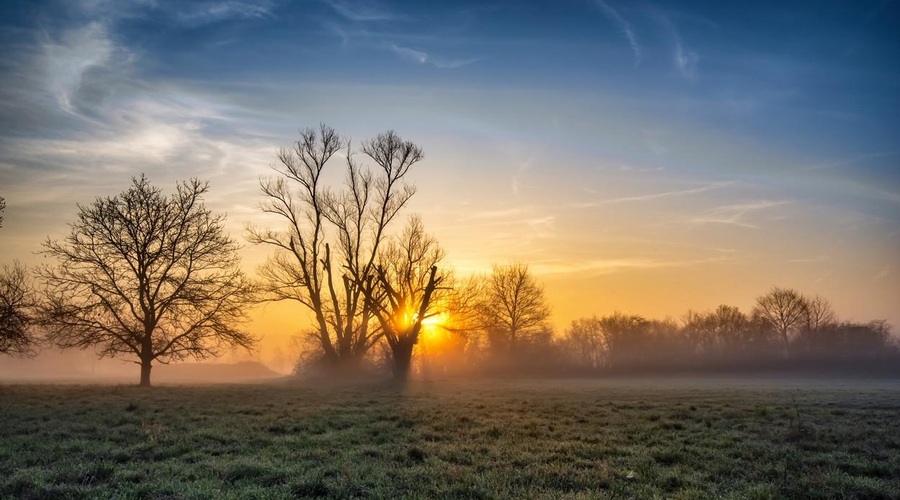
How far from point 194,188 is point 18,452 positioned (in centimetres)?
2576

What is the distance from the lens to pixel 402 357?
132 feet

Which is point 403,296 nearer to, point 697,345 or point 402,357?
point 402,357

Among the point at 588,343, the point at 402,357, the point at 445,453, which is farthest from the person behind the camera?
the point at 588,343

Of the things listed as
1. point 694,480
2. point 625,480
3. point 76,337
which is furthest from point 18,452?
point 76,337

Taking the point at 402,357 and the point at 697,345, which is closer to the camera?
the point at 402,357

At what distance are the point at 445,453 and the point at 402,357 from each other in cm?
Result: 3103

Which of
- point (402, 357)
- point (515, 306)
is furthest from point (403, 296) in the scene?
point (515, 306)

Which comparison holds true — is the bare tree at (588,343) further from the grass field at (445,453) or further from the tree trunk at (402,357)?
the grass field at (445,453)

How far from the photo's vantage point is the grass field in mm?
7301

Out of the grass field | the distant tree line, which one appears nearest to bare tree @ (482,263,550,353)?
the distant tree line

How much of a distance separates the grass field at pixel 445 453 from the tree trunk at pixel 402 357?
910 inches

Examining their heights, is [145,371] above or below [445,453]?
below

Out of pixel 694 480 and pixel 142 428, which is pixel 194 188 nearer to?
pixel 142 428

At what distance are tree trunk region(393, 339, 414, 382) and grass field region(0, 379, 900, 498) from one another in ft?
75.9
